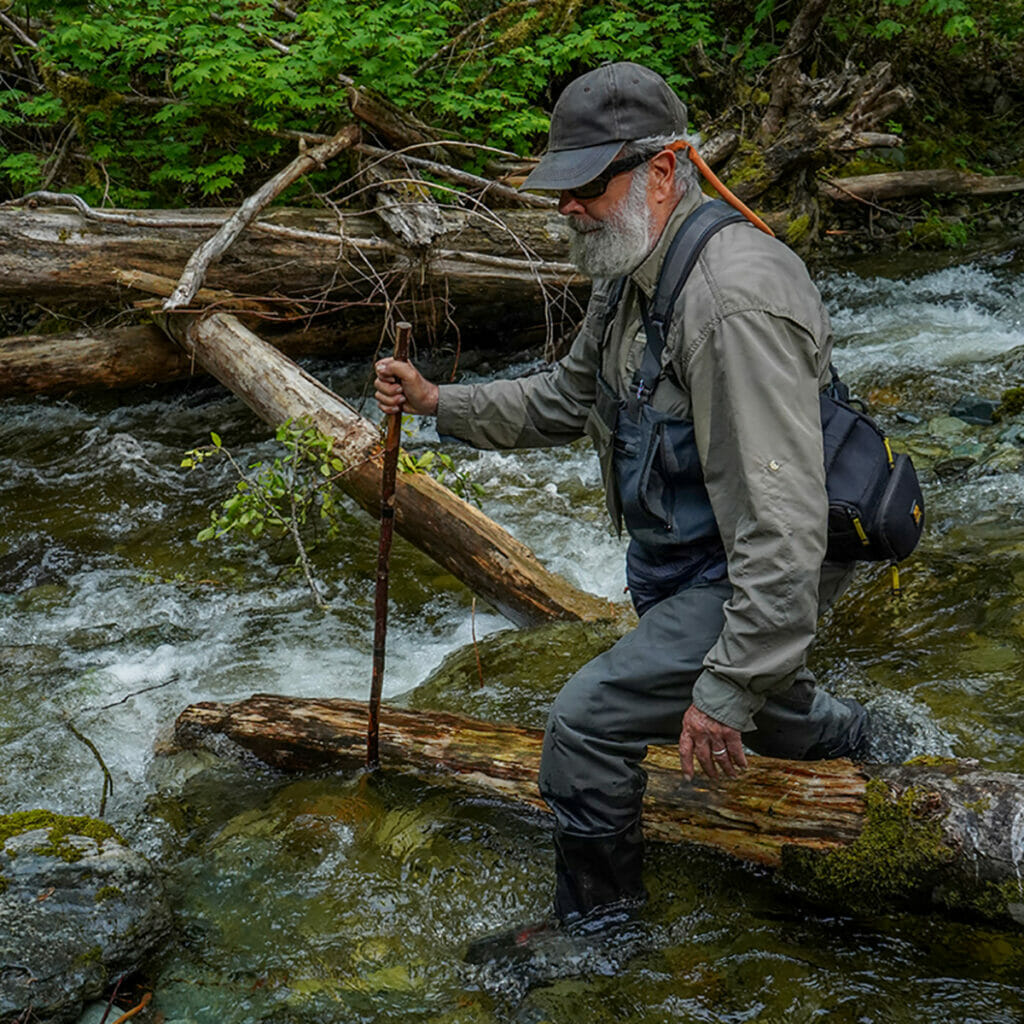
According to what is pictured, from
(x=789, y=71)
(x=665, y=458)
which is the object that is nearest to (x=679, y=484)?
(x=665, y=458)

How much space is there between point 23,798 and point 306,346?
18.4 feet

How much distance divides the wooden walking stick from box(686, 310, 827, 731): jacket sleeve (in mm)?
1193

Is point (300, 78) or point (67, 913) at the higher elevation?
point (300, 78)

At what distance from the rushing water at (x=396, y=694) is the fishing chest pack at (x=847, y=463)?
1217 millimetres

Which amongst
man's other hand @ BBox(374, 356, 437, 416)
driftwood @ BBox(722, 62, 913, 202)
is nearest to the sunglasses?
man's other hand @ BBox(374, 356, 437, 416)

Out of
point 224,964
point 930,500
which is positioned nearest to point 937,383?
point 930,500

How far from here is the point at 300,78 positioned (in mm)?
8469

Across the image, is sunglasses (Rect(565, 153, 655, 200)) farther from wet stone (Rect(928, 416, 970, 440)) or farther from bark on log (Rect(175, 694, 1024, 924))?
wet stone (Rect(928, 416, 970, 440))

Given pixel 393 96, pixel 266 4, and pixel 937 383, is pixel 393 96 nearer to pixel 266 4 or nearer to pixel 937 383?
pixel 266 4

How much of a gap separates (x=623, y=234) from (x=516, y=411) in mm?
954

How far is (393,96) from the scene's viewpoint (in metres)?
9.13

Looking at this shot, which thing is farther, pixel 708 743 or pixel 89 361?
pixel 89 361

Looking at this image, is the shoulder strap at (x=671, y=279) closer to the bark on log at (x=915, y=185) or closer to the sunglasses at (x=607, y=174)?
the sunglasses at (x=607, y=174)

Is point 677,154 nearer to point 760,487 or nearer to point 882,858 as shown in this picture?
point 760,487
